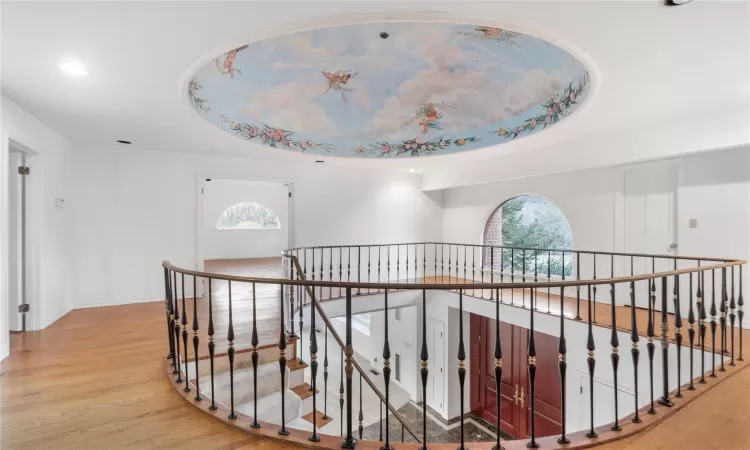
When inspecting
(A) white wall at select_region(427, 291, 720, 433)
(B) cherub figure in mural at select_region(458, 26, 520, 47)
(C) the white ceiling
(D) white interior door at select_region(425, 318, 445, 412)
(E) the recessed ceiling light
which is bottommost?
(D) white interior door at select_region(425, 318, 445, 412)

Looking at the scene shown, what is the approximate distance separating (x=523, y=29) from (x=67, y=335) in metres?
5.55

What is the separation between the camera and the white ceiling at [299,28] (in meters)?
2.04

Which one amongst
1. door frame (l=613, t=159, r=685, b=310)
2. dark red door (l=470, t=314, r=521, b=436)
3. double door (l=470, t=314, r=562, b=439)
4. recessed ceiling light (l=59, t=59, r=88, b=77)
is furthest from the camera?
dark red door (l=470, t=314, r=521, b=436)

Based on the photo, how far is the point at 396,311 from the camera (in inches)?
324

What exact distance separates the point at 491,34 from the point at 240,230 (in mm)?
9960

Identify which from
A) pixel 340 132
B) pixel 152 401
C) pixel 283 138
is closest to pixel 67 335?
pixel 152 401

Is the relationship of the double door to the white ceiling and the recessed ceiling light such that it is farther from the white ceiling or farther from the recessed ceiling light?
the recessed ceiling light

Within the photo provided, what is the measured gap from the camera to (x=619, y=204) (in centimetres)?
532

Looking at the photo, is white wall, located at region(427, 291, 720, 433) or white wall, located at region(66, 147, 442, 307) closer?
white wall, located at region(427, 291, 720, 433)

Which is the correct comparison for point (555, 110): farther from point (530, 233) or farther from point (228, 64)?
point (228, 64)

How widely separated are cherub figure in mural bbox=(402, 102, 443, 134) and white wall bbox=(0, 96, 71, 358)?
4.76 meters

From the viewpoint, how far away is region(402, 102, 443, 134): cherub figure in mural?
514 cm

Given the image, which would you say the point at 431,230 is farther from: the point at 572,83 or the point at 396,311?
the point at 572,83

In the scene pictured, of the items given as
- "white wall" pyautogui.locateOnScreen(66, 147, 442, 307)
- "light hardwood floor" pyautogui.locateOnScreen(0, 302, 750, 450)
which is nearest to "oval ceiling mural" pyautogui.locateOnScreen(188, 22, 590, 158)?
"white wall" pyautogui.locateOnScreen(66, 147, 442, 307)
